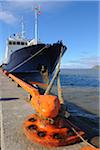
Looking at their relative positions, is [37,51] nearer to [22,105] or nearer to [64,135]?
[22,105]

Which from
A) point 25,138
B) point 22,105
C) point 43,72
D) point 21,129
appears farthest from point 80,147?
point 43,72

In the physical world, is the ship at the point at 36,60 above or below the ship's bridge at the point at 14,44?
below

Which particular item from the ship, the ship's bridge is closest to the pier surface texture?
the ship

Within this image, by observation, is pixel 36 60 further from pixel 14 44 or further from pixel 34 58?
pixel 14 44

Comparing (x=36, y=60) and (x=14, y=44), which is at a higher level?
(x=14, y=44)

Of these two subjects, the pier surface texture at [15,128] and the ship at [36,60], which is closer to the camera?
the pier surface texture at [15,128]

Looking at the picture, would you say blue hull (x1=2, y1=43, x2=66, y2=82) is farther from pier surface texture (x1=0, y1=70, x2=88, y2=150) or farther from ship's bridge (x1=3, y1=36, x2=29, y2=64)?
pier surface texture (x1=0, y1=70, x2=88, y2=150)

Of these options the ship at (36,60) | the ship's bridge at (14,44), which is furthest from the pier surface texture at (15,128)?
the ship's bridge at (14,44)

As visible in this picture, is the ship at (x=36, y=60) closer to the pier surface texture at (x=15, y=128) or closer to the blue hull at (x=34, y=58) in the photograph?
the blue hull at (x=34, y=58)

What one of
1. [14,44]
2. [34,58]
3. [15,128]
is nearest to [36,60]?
[34,58]

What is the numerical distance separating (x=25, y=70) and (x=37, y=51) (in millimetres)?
1809

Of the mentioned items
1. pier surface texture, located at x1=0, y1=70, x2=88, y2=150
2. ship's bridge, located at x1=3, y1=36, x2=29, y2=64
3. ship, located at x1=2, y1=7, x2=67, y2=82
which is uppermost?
ship's bridge, located at x1=3, y1=36, x2=29, y2=64

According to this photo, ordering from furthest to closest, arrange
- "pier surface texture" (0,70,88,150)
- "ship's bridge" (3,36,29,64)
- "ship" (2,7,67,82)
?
"ship's bridge" (3,36,29,64)
"ship" (2,7,67,82)
"pier surface texture" (0,70,88,150)

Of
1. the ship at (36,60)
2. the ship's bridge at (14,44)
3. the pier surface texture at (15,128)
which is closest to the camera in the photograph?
the pier surface texture at (15,128)
